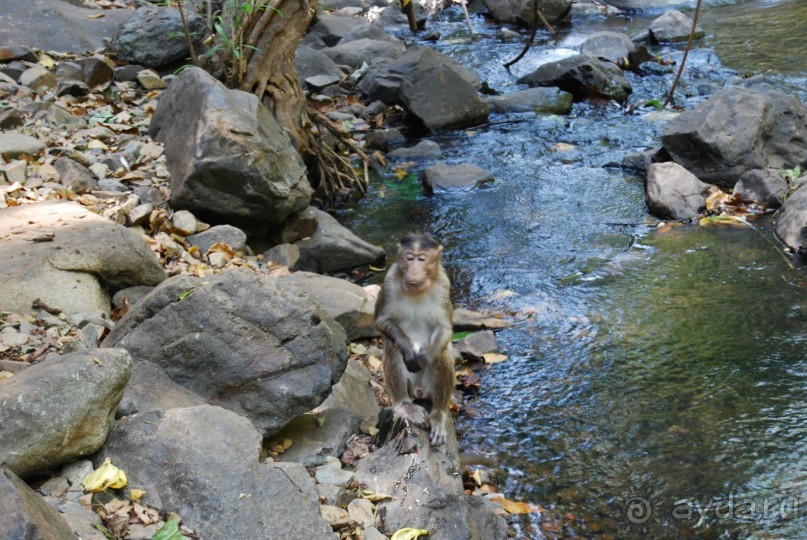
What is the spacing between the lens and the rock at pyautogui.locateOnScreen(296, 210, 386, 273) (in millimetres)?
8141

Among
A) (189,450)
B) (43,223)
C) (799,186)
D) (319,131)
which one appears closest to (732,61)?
(799,186)

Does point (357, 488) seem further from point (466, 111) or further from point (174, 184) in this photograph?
point (466, 111)

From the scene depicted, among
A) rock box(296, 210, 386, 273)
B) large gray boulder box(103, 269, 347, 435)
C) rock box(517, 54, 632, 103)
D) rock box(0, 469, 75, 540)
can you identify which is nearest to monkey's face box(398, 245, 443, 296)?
large gray boulder box(103, 269, 347, 435)

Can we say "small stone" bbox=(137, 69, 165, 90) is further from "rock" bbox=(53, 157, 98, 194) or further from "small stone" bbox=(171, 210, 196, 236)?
"small stone" bbox=(171, 210, 196, 236)

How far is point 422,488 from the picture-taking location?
434 cm

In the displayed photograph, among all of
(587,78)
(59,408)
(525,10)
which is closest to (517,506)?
(59,408)

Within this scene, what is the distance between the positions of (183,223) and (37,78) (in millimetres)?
3528

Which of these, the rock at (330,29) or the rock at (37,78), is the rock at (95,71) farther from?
the rock at (330,29)

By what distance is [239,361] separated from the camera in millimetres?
4328

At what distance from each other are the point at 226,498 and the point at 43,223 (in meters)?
3.22

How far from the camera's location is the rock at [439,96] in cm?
1238

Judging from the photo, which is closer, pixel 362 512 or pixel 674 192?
pixel 362 512

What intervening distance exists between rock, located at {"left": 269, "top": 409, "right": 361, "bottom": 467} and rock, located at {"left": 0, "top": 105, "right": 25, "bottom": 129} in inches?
197

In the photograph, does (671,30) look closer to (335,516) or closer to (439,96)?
(439,96)
